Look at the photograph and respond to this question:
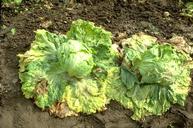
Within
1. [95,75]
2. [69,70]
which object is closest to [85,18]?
[95,75]

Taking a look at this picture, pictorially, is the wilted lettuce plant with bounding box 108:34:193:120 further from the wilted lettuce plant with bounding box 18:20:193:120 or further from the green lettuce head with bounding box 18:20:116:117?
the green lettuce head with bounding box 18:20:116:117

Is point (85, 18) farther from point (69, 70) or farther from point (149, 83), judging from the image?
point (149, 83)

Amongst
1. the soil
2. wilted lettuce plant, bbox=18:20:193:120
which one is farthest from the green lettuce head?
the soil

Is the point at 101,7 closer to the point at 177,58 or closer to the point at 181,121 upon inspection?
the point at 177,58

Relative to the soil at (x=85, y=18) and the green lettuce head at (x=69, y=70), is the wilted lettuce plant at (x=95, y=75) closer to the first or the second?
the green lettuce head at (x=69, y=70)

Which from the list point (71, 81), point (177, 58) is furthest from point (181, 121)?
point (71, 81)
